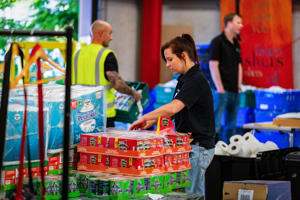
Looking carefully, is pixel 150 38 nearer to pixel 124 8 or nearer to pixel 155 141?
pixel 124 8

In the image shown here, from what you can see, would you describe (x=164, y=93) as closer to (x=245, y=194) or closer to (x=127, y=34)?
(x=127, y=34)

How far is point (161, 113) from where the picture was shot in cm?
296

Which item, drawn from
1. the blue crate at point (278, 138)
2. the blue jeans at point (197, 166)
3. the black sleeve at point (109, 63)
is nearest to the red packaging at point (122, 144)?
the blue jeans at point (197, 166)

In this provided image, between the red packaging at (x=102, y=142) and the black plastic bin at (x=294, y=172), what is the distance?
1889mm

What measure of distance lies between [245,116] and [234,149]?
3.78 m

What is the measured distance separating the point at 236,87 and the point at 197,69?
401cm

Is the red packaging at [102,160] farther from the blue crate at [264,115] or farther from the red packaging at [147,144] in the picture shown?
the blue crate at [264,115]

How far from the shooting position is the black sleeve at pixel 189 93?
3053 mm

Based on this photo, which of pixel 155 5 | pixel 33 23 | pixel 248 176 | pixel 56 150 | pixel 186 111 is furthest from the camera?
pixel 155 5

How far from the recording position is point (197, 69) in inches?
126

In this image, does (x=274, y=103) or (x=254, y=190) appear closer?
(x=254, y=190)

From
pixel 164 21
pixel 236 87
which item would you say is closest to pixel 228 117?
pixel 236 87

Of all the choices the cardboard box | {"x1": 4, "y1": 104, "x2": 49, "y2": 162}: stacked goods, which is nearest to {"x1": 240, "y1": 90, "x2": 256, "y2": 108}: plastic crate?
the cardboard box

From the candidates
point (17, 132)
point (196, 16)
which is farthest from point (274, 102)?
point (17, 132)
